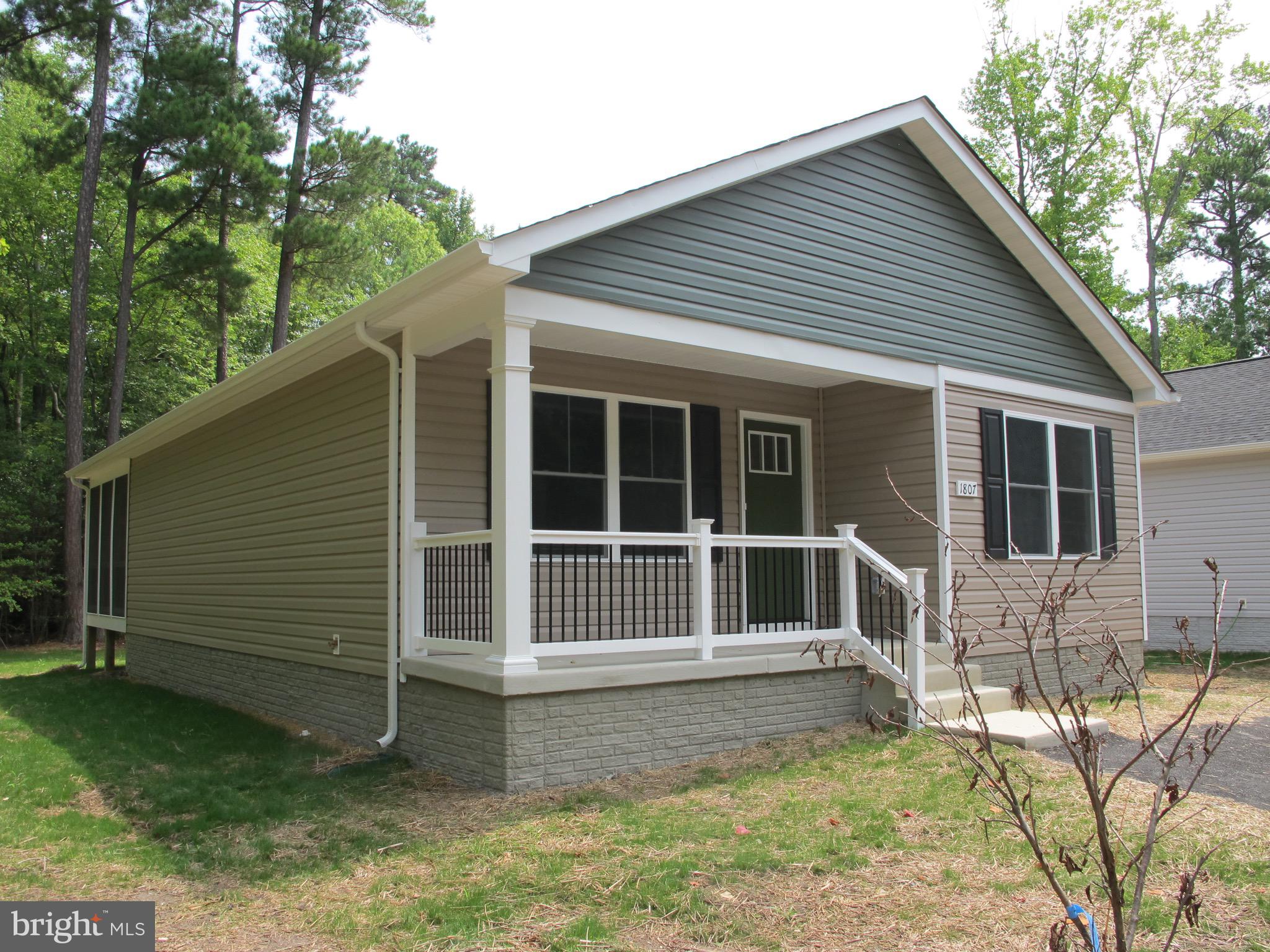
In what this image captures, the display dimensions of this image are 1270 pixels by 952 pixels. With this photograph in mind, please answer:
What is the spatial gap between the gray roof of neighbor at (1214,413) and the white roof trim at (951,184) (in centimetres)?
456

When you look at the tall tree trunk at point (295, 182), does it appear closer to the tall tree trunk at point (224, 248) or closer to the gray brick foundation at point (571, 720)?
the tall tree trunk at point (224, 248)

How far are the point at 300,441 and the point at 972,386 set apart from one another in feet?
21.1

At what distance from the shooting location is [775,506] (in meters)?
10.0

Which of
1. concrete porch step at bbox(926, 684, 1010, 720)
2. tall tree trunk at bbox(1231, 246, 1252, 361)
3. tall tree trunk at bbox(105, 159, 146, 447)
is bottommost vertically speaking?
concrete porch step at bbox(926, 684, 1010, 720)

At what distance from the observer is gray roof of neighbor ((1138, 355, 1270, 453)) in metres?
15.2

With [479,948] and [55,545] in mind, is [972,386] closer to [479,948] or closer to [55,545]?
[479,948]

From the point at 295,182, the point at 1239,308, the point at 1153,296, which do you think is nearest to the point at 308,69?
the point at 295,182

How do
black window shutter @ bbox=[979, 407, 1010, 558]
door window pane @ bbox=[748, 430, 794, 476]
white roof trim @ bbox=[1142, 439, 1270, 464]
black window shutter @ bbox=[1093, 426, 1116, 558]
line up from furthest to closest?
white roof trim @ bbox=[1142, 439, 1270, 464] → black window shutter @ bbox=[1093, 426, 1116, 558] → door window pane @ bbox=[748, 430, 794, 476] → black window shutter @ bbox=[979, 407, 1010, 558]

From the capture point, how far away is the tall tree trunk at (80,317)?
20.6 metres

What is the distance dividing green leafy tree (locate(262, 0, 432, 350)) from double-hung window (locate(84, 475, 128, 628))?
6382 mm

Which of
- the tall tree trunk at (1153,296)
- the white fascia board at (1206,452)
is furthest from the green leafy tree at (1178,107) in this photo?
the white fascia board at (1206,452)

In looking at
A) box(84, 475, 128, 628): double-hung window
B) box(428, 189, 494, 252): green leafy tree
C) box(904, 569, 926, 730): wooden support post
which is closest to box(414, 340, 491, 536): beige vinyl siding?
box(904, 569, 926, 730): wooden support post

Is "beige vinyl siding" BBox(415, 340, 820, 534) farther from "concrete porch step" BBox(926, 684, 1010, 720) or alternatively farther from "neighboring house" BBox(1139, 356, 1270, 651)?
"neighboring house" BBox(1139, 356, 1270, 651)

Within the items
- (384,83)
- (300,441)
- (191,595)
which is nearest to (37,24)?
(384,83)
